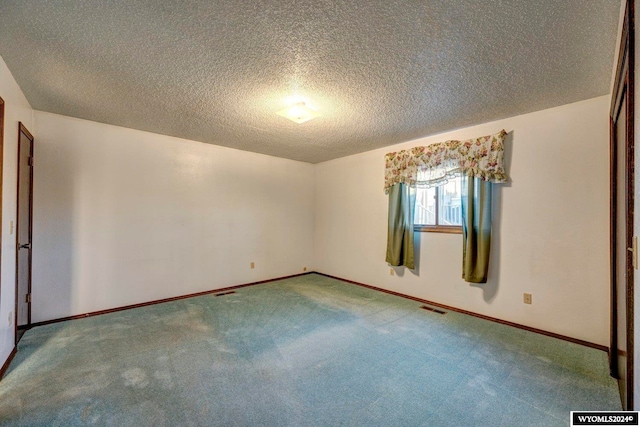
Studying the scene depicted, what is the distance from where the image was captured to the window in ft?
11.6

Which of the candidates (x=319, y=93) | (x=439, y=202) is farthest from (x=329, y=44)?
(x=439, y=202)

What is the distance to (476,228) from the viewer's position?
3213 millimetres


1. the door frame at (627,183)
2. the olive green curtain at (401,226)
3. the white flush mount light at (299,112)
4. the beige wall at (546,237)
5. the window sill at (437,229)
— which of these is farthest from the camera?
the olive green curtain at (401,226)

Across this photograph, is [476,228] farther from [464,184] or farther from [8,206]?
[8,206]

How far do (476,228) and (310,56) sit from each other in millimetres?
2615

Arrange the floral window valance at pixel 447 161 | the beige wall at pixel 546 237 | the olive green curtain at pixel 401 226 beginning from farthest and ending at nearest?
the olive green curtain at pixel 401 226 → the floral window valance at pixel 447 161 → the beige wall at pixel 546 237

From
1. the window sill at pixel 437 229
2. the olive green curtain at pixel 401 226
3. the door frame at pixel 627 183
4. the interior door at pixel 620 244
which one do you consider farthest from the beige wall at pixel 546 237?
the interior door at pixel 620 244

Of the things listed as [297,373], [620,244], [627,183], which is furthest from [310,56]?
[620,244]

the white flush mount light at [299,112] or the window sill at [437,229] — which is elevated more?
the white flush mount light at [299,112]

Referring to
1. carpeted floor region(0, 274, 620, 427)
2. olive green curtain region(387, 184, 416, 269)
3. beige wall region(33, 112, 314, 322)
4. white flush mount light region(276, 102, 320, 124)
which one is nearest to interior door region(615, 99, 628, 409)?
carpeted floor region(0, 274, 620, 427)

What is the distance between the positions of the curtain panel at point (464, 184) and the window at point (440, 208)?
10cm

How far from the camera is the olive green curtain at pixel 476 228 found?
3.14 m

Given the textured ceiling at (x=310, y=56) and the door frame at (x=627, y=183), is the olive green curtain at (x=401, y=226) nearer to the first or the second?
the textured ceiling at (x=310, y=56)

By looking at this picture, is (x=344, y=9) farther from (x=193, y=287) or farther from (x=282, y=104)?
(x=193, y=287)
